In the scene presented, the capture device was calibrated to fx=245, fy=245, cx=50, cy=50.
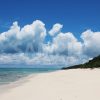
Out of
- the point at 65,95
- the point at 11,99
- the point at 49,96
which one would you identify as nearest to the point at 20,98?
the point at 11,99

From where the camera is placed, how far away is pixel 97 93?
14.3 meters

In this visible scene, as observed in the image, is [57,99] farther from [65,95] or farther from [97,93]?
[97,93]

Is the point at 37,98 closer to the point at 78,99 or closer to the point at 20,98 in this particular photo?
the point at 20,98

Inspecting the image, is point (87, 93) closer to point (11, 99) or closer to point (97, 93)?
point (97, 93)

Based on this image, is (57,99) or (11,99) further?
(11,99)

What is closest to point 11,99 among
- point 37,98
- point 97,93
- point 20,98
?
point 20,98

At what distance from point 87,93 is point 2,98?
5.13 m

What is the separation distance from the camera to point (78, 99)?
1297 cm

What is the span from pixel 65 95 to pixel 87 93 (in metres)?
1.34

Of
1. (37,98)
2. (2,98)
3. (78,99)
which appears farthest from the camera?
(2,98)

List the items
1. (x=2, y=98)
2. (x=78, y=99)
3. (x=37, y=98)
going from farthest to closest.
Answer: (x=2, y=98) → (x=37, y=98) → (x=78, y=99)

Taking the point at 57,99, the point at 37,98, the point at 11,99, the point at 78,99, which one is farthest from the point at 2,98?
the point at 78,99

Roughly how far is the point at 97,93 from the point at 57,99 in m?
2.59

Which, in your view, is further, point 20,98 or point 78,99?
point 20,98
